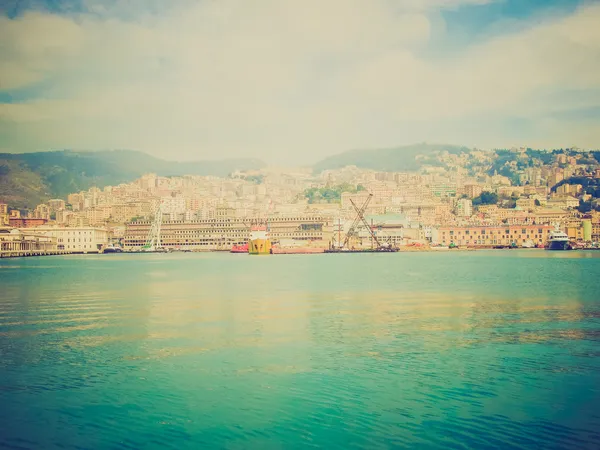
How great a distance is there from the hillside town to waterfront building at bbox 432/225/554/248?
14 cm

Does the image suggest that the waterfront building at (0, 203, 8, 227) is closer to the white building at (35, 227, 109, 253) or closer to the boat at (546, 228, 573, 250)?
the white building at (35, 227, 109, 253)

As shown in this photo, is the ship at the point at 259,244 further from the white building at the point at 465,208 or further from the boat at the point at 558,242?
the white building at the point at 465,208

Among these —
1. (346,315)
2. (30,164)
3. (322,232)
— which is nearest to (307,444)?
(346,315)

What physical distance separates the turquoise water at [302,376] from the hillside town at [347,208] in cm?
6490

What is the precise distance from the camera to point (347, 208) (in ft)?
396

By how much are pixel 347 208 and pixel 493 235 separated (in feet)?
141

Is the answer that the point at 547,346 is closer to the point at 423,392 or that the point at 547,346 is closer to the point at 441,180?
the point at 423,392

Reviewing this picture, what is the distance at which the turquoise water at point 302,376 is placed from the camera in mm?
6184

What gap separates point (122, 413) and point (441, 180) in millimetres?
149483

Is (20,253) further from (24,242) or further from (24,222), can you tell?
(24,222)

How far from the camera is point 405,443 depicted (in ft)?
19.2

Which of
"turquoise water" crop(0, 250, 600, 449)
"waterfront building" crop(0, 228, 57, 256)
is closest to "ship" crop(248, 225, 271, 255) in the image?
"waterfront building" crop(0, 228, 57, 256)

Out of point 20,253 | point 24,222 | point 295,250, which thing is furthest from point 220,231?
point 24,222

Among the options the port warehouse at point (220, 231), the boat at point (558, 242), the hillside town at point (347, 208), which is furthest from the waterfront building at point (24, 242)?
the boat at point (558, 242)
